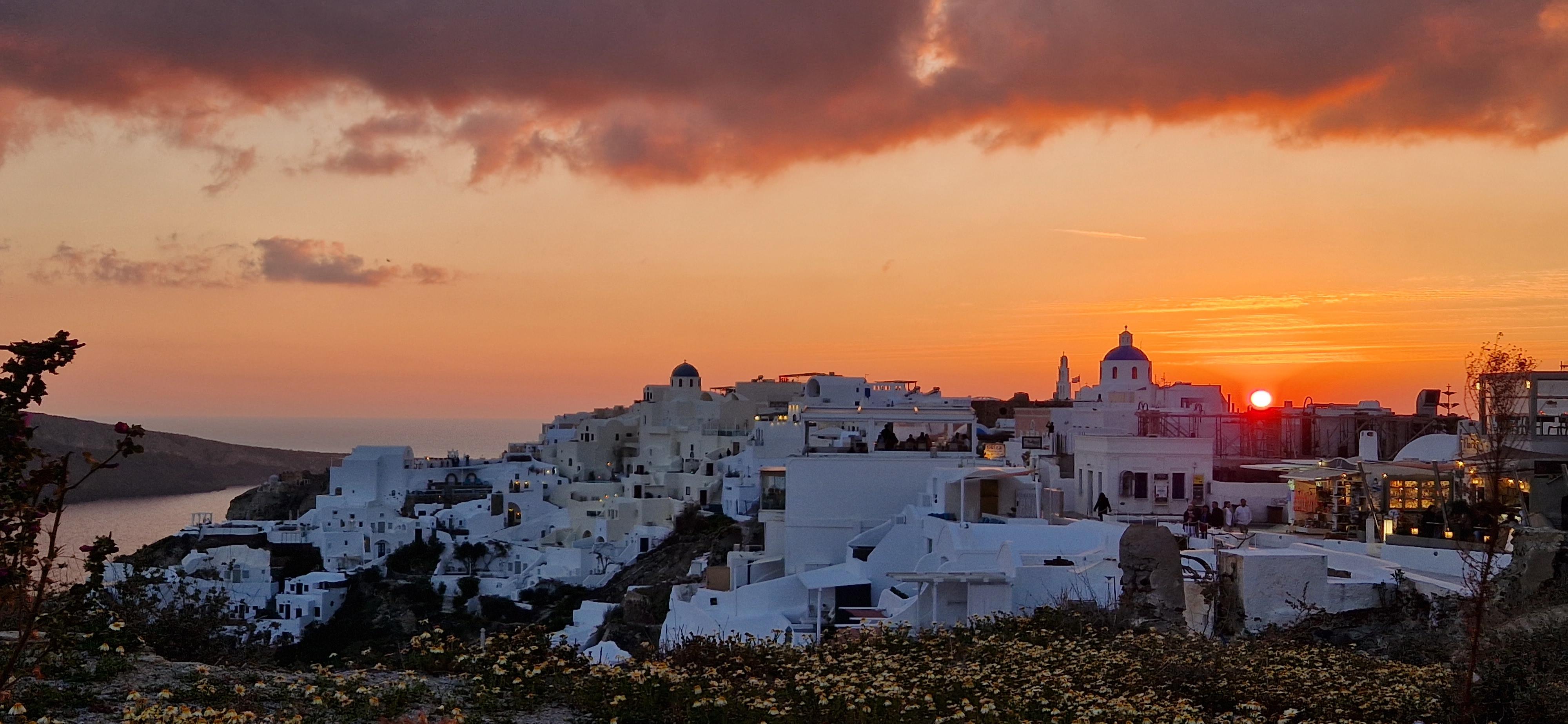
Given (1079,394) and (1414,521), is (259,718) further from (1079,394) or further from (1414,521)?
(1079,394)

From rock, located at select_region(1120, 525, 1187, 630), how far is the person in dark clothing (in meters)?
10.1

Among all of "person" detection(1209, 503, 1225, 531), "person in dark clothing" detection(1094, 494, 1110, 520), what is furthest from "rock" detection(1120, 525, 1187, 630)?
"person in dark clothing" detection(1094, 494, 1110, 520)

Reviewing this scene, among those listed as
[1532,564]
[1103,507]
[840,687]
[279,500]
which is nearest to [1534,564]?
[1532,564]

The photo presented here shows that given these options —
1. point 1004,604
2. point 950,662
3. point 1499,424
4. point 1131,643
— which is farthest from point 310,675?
point 1004,604

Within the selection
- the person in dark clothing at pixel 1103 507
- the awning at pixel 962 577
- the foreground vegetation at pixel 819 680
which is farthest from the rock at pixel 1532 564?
the person in dark clothing at pixel 1103 507

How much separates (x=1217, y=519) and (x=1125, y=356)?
23.8m

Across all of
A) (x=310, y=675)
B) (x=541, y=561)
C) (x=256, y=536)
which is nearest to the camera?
(x=310, y=675)

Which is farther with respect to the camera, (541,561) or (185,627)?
(541,561)

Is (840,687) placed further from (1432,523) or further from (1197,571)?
(1432,523)

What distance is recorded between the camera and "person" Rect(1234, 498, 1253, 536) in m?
22.3

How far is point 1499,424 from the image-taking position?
732cm

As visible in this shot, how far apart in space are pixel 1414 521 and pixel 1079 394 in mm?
27439

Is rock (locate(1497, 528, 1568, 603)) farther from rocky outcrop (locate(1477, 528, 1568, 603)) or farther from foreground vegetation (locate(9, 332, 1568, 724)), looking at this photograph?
foreground vegetation (locate(9, 332, 1568, 724))

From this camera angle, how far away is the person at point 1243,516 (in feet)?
73.2
